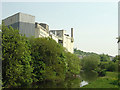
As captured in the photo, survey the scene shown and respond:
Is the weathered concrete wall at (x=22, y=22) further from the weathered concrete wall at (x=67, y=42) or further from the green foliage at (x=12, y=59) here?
the weathered concrete wall at (x=67, y=42)

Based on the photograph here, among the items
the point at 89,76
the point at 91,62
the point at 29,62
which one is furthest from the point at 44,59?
the point at 91,62

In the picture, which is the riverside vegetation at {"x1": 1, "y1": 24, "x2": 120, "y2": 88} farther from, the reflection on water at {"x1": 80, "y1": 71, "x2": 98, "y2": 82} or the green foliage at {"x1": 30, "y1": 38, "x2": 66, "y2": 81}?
the reflection on water at {"x1": 80, "y1": 71, "x2": 98, "y2": 82}

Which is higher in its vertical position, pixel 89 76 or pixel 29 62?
pixel 29 62

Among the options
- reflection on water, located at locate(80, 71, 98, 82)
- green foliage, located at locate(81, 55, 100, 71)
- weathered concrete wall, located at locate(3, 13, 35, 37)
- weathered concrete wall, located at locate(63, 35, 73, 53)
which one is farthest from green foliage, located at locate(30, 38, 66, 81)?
weathered concrete wall, located at locate(63, 35, 73, 53)

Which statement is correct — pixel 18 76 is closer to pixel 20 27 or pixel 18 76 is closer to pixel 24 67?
pixel 24 67

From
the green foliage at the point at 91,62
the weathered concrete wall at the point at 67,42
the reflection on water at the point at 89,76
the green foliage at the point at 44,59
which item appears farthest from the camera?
the weathered concrete wall at the point at 67,42

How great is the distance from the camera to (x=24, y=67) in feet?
75.2

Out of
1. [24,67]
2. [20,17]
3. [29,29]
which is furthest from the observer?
[29,29]

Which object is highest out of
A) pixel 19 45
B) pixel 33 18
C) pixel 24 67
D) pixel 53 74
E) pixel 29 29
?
pixel 33 18

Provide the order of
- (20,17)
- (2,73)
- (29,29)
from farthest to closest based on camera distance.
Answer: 1. (29,29)
2. (20,17)
3. (2,73)

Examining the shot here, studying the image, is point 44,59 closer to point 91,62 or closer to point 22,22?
point 22,22

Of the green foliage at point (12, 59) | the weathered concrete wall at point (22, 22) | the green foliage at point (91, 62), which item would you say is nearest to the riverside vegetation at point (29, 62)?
the green foliage at point (12, 59)

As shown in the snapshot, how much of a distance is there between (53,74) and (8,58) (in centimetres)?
1122

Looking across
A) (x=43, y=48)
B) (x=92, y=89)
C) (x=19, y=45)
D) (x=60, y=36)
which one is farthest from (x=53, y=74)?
(x=60, y=36)
